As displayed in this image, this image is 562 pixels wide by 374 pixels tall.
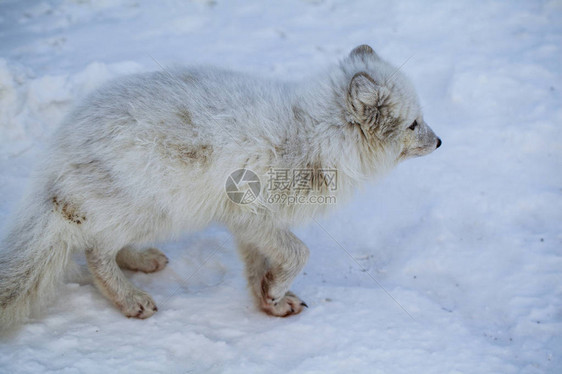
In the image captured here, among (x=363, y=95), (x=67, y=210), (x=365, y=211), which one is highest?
(x=363, y=95)

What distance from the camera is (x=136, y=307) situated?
375 centimetres

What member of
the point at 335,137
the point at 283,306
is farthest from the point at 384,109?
the point at 283,306

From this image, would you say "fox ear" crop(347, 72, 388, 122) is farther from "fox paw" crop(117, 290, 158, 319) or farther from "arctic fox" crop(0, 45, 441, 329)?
"fox paw" crop(117, 290, 158, 319)

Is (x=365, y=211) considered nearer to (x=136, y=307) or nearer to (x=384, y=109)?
(x=384, y=109)

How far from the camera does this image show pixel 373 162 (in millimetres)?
3961

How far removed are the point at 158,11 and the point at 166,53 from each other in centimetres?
114

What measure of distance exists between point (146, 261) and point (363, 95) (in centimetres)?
220

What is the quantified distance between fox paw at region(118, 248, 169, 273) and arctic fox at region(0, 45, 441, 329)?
35 cm

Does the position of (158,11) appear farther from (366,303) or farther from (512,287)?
(512,287)

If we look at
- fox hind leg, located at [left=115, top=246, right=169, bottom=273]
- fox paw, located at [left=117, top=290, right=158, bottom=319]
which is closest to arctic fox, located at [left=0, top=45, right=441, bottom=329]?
fox paw, located at [left=117, top=290, right=158, bottom=319]

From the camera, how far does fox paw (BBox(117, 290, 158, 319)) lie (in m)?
3.75

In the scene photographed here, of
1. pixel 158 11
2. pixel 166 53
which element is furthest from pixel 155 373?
pixel 158 11

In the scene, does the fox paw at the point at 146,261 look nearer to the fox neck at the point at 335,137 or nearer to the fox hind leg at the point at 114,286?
the fox hind leg at the point at 114,286

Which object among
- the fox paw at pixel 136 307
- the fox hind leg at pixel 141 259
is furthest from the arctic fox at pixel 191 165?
the fox hind leg at pixel 141 259
